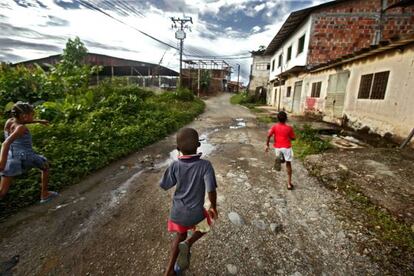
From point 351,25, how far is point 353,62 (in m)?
5.06

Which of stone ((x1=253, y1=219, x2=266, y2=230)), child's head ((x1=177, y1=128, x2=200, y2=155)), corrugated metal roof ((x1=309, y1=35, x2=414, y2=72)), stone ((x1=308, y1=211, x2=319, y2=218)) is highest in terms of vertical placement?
corrugated metal roof ((x1=309, y1=35, x2=414, y2=72))

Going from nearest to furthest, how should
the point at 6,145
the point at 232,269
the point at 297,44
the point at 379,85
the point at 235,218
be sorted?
the point at 232,269
the point at 6,145
the point at 235,218
the point at 379,85
the point at 297,44

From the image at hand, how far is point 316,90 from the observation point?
10.8m

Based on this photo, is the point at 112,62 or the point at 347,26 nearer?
the point at 347,26

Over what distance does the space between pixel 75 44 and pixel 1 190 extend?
1377 inches

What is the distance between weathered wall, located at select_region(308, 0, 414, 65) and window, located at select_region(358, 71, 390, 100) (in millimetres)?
4908

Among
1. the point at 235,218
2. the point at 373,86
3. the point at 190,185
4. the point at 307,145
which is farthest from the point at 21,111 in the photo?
the point at 373,86

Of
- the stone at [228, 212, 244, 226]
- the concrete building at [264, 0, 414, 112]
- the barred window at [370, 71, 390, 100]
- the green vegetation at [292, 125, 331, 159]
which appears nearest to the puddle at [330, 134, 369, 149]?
the green vegetation at [292, 125, 331, 159]

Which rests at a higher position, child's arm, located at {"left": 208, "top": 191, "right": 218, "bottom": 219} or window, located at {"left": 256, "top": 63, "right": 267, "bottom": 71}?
window, located at {"left": 256, "top": 63, "right": 267, "bottom": 71}

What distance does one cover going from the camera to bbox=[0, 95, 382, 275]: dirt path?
192cm

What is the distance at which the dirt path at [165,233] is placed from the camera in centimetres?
192

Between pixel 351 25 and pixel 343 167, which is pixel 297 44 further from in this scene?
pixel 343 167

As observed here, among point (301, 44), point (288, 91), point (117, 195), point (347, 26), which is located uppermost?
point (347, 26)

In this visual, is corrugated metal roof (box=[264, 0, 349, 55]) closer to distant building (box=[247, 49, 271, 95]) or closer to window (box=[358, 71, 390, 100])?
window (box=[358, 71, 390, 100])
